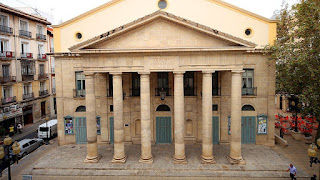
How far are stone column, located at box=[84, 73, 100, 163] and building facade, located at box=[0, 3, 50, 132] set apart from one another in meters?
12.8

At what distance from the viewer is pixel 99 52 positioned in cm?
1459

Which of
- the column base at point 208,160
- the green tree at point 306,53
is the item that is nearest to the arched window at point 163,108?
the column base at point 208,160

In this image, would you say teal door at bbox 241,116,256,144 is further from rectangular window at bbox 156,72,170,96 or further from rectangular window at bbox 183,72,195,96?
rectangular window at bbox 156,72,170,96

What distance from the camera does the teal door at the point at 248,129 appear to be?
1933cm

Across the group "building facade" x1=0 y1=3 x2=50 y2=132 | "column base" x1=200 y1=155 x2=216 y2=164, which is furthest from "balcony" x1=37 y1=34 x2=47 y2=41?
"column base" x1=200 y1=155 x2=216 y2=164

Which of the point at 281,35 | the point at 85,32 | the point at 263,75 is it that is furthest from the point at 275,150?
the point at 85,32

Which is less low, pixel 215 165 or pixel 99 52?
pixel 99 52

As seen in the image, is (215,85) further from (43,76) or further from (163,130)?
→ (43,76)

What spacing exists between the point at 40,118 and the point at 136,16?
74.5ft

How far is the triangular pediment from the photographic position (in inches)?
567

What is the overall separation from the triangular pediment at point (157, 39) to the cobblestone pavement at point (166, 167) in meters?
8.02

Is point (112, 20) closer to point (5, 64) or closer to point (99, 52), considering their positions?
point (99, 52)

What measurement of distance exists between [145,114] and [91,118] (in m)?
3.91

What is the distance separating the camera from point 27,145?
760 inches
